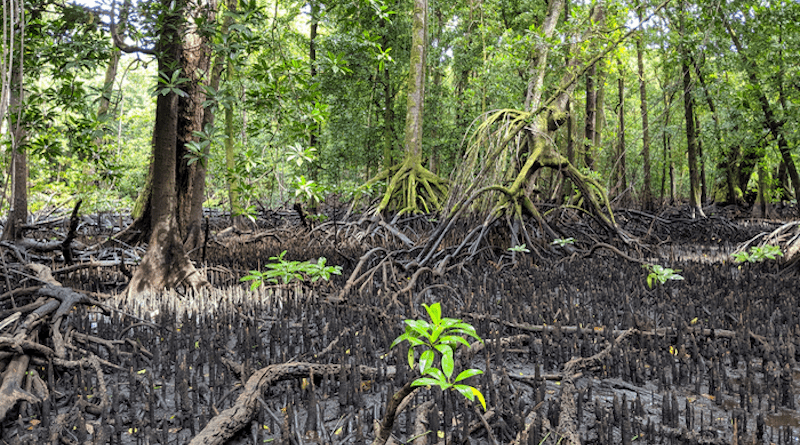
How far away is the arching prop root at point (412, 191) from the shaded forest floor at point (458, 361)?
9.45 ft

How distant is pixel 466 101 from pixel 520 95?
2.97 metres

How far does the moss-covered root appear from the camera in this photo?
7494 millimetres

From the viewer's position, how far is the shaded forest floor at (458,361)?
172 cm

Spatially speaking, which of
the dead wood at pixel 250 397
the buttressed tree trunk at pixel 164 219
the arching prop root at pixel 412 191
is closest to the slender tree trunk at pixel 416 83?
the arching prop root at pixel 412 191

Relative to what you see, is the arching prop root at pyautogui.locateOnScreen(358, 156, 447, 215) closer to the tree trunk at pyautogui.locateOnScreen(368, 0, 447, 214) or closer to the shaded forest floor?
the tree trunk at pyautogui.locateOnScreen(368, 0, 447, 214)

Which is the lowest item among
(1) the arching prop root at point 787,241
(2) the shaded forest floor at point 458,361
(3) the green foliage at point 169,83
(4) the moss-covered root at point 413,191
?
(2) the shaded forest floor at point 458,361

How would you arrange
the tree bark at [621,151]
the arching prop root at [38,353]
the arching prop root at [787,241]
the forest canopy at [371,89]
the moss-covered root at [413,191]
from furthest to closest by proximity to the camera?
the tree bark at [621,151] < the moss-covered root at [413,191] < the arching prop root at [787,241] < the forest canopy at [371,89] < the arching prop root at [38,353]

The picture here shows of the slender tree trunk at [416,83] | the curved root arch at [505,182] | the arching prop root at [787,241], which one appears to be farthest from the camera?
the slender tree trunk at [416,83]

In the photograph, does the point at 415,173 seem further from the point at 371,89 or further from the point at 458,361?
the point at 458,361

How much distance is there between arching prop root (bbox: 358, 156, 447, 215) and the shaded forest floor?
2.88 meters

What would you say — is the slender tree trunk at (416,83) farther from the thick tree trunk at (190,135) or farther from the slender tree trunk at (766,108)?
the slender tree trunk at (766,108)

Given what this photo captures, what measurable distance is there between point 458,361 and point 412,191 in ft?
17.7

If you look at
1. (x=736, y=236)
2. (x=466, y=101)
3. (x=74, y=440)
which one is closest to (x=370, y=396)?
(x=74, y=440)

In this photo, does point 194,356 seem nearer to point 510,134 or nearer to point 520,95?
point 510,134
